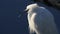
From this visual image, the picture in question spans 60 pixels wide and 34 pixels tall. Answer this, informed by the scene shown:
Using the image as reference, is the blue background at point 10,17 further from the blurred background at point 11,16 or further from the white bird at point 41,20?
the white bird at point 41,20

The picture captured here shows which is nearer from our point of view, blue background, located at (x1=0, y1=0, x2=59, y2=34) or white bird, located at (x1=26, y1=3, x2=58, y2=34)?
white bird, located at (x1=26, y1=3, x2=58, y2=34)

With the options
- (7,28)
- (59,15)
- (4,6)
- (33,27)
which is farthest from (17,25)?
(33,27)

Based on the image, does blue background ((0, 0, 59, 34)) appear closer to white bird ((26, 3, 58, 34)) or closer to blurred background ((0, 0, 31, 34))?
blurred background ((0, 0, 31, 34))

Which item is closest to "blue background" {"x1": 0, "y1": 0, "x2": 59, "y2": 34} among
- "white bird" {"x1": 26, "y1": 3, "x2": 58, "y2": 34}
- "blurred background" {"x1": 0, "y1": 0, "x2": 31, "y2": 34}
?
"blurred background" {"x1": 0, "y1": 0, "x2": 31, "y2": 34}

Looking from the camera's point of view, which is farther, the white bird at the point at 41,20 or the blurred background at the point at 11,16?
the blurred background at the point at 11,16

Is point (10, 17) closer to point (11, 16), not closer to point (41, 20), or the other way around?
point (11, 16)

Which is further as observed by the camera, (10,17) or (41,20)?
(10,17)

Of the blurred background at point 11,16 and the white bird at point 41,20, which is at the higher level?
the blurred background at point 11,16

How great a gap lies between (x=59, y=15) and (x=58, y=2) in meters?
0.25

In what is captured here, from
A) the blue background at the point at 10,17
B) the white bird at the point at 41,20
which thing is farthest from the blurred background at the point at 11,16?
the white bird at the point at 41,20

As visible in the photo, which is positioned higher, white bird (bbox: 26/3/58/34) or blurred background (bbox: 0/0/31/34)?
blurred background (bbox: 0/0/31/34)

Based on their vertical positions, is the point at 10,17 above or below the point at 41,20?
above

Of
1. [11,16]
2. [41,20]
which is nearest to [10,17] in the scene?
[11,16]

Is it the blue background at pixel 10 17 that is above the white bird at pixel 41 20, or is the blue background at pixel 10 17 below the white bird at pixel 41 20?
above
